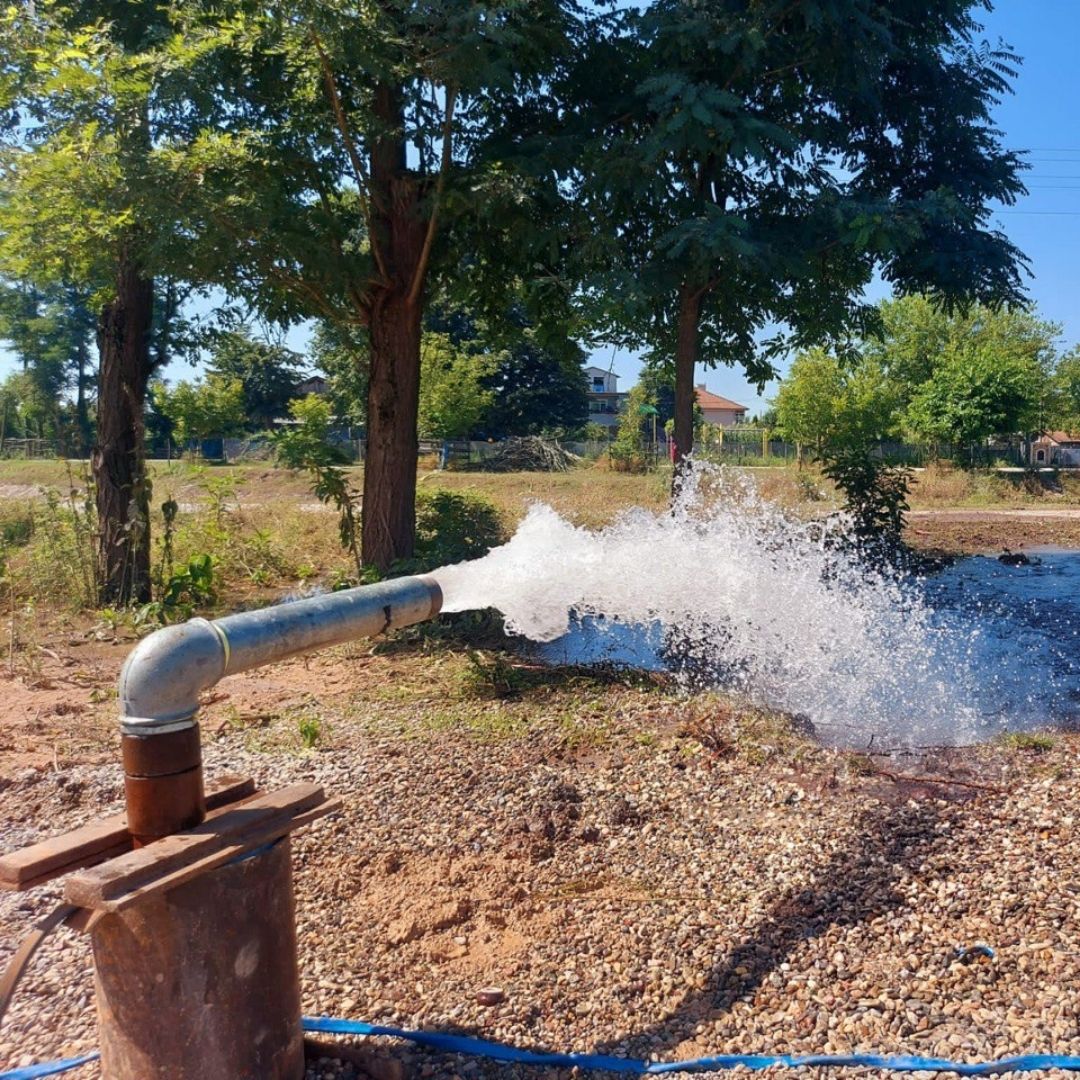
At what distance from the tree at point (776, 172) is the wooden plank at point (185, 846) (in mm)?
6870

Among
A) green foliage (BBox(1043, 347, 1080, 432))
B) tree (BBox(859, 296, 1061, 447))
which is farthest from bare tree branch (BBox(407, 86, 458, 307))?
green foliage (BBox(1043, 347, 1080, 432))

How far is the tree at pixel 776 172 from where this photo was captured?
8.96 meters

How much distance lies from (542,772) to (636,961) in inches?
61.2

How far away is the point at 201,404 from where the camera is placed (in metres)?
45.1

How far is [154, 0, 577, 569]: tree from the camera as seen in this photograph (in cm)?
786

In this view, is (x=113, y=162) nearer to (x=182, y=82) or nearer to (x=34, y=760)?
(x=182, y=82)

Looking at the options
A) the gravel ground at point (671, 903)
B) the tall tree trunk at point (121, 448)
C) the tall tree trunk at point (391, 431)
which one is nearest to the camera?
the gravel ground at point (671, 903)

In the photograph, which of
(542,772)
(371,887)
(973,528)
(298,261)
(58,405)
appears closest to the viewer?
(371,887)

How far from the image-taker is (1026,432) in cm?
3556

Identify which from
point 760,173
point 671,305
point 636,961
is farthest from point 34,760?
point 760,173

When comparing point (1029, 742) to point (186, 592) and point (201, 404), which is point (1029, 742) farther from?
point (201, 404)

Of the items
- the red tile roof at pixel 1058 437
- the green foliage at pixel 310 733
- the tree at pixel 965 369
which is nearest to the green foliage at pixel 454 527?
the green foliage at pixel 310 733

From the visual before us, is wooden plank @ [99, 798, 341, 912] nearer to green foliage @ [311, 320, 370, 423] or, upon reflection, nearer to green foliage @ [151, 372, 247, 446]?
green foliage @ [311, 320, 370, 423]

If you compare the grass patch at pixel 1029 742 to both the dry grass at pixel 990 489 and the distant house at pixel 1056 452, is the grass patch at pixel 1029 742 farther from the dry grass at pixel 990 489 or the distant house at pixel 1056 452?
the distant house at pixel 1056 452
